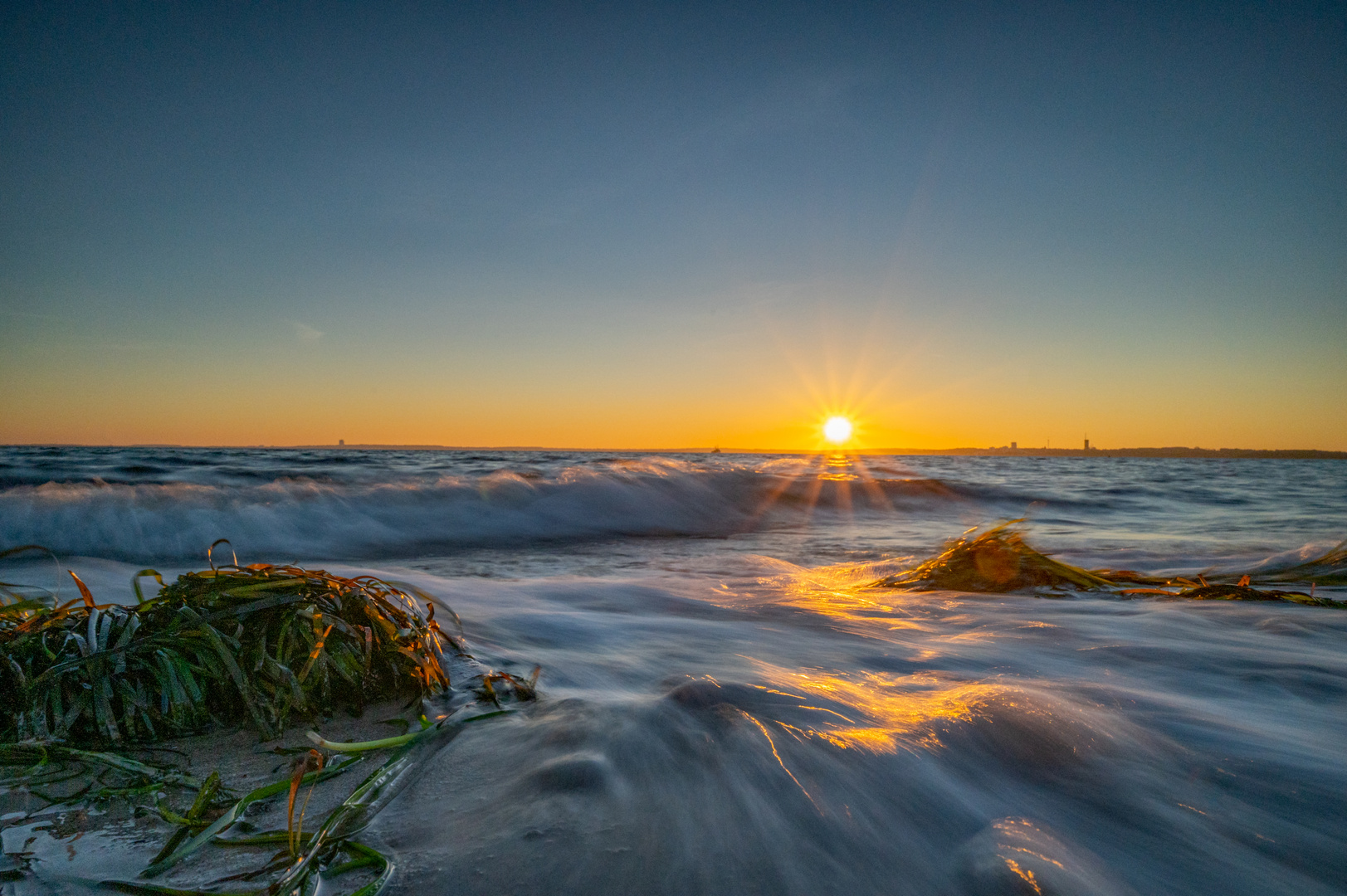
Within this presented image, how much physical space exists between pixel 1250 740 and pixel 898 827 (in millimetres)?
1098

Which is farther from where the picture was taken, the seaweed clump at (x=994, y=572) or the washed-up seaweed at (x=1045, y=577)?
the seaweed clump at (x=994, y=572)

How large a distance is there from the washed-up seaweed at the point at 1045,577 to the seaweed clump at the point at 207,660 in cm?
327

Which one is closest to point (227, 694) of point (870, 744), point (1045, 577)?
point (870, 744)

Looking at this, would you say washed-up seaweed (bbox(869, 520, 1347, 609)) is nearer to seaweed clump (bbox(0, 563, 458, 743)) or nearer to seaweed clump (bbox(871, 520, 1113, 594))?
seaweed clump (bbox(871, 520, 1113, 594))

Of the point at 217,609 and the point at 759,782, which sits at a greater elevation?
the point at 217,609

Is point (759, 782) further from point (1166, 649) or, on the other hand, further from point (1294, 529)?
point (1294, 529)

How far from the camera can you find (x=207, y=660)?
1.55 m

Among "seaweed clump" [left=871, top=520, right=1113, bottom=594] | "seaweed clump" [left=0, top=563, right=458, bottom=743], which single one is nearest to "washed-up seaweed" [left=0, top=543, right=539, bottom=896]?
"seaweed clump" [left=0, top=563, right=458, bottom=743]

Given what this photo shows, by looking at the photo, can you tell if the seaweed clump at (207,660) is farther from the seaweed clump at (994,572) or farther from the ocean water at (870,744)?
the seaweed clump at (994,572)

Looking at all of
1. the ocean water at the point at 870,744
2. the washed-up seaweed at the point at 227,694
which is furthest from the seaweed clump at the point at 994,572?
the washed-up seaweed at the point at 227,694

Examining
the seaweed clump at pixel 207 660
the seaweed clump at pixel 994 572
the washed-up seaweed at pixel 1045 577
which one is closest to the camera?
the seaweed clump at pixel 207 660

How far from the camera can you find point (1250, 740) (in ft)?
5.23

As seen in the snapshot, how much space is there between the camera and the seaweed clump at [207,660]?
147 centimetres

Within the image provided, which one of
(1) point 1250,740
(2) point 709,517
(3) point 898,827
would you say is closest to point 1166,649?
(1) point 1250,740
